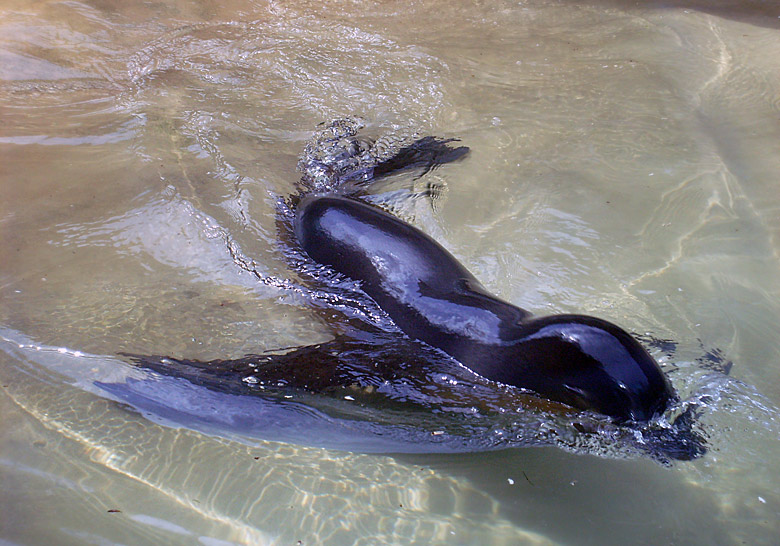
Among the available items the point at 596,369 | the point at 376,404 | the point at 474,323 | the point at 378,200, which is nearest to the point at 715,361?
the point at 596,369

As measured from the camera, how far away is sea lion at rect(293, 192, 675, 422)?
2.47 meters

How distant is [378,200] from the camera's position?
4250 mm

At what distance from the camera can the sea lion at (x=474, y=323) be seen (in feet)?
8.10

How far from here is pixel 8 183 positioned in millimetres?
4285

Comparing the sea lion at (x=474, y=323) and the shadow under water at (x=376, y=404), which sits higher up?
the sea lion at (x=474, y=323)

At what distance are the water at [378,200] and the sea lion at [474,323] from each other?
0.90 feet

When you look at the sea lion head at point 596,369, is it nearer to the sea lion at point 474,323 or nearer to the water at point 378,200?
the sea lion at point 474,323

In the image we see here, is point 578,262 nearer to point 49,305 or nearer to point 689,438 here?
point 689,438

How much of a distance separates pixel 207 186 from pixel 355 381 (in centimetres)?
215

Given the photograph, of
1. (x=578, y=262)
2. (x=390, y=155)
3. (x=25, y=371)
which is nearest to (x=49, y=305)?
(x=25, y=371)

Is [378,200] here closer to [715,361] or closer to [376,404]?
[376,404]

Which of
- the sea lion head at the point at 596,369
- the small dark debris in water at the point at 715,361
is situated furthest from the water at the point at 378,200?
the sea lion head at the point at 596,369

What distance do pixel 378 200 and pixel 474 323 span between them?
1.55 m

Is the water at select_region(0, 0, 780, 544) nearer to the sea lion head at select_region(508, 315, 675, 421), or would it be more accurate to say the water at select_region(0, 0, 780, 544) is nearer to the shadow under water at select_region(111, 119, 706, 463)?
the shadow under water at select_region(111, 119, 706, 463)
